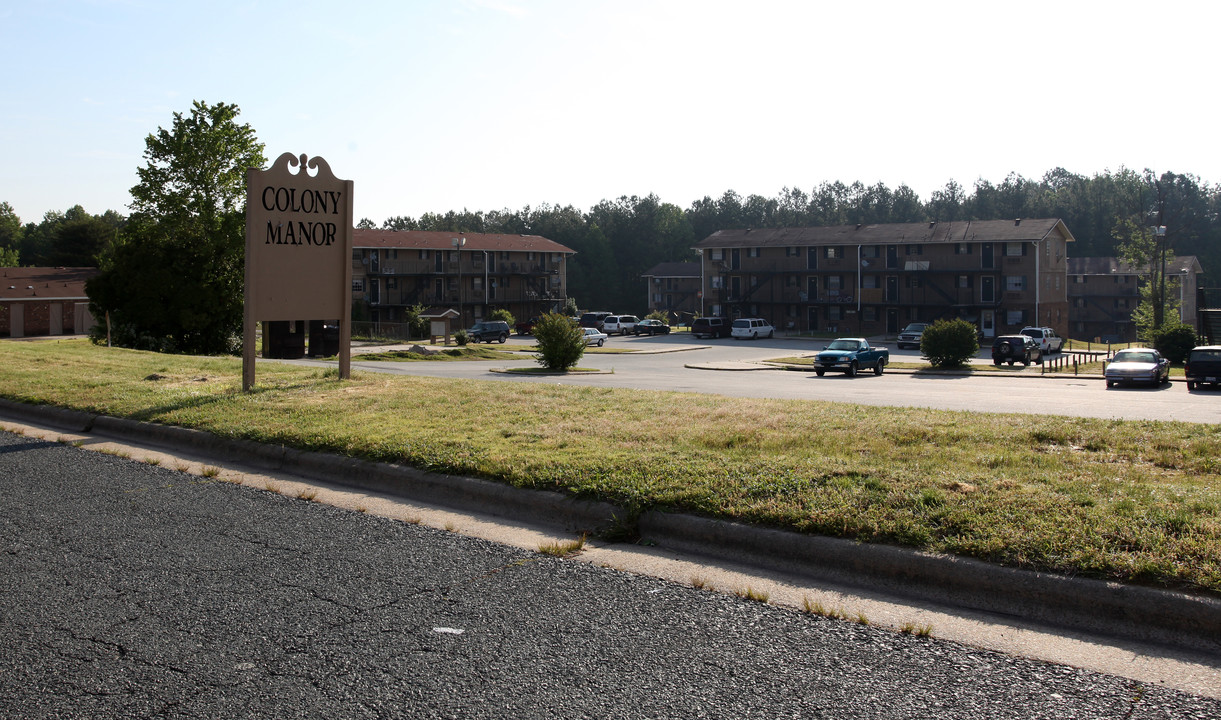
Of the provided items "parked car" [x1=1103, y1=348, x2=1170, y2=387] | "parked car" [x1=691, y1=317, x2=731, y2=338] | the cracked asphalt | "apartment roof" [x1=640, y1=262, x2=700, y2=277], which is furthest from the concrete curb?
"apartment roof" [x1=640, y1=262, x2=700, y2=277]

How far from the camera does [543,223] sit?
5103 inches

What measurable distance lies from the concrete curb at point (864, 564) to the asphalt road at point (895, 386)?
11.7 m

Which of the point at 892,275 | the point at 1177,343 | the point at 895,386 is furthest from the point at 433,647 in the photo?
the point at 892,275

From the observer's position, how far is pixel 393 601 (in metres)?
5.57

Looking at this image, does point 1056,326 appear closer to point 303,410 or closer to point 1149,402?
point 1149,402

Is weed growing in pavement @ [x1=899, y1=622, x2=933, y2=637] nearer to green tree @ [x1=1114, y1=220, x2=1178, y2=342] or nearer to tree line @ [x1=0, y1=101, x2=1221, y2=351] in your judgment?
tree line @ [x1=0, y1=101, x2=1221, y2=351]

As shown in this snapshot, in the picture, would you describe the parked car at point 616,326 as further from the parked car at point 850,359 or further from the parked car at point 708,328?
the parked car at point 850,359

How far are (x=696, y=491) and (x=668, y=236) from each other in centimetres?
12102

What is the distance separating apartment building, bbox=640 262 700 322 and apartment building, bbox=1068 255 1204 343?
38.7 metres

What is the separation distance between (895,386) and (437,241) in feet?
191

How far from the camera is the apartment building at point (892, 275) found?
68.4 metres

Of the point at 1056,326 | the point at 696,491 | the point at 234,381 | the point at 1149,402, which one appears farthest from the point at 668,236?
the point at 696,491

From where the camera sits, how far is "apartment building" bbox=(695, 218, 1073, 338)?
6844 centimetres

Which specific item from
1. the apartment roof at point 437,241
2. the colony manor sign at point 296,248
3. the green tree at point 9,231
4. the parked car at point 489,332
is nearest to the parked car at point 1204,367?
the colony manor sign at point 296,248
